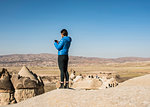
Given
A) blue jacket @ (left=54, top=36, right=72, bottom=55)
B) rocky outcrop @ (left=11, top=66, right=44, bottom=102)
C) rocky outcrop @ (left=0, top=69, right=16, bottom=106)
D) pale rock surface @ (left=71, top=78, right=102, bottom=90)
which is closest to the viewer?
blue jacket @ (left=54, top=36, right=72, bottom=55)

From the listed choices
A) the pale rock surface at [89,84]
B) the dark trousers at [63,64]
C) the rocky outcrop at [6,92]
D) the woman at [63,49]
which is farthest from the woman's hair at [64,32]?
the pale rock surface at [89,84]

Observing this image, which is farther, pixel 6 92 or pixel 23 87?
pixel 23 87

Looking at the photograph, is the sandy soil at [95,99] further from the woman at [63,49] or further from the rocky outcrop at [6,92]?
the rocky outcrop at [6,92]

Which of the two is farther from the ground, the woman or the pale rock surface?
the woman

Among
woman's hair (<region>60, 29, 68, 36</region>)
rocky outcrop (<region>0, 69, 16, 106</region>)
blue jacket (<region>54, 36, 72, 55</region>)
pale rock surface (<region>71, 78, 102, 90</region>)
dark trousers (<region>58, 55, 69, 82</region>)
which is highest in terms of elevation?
woman's hair (<region>60, 29, 68, 36</region>)

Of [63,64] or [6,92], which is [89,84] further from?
[63,64]

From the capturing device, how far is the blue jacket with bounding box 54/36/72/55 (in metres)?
6.13

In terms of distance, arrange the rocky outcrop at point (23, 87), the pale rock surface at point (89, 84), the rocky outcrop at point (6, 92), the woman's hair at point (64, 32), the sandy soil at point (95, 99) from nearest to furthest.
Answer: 1. the sandy soil at point (95, 99)
2. the woman's hair at point (64, 32)
3. the rocky outcrop at point (6, 92)
4. the rocky outcrop at point (23, 87)
5. the pale rock surface at point (89, 84)

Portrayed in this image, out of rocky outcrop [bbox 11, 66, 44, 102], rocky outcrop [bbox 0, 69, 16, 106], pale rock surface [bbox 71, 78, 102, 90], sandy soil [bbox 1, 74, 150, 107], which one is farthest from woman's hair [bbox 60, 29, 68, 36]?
pale rock surface [bbox 71, 78, 102, 90]

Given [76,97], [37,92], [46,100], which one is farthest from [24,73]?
[76,97]

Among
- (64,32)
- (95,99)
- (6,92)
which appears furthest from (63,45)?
(6,92)

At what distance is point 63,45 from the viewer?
6164mm

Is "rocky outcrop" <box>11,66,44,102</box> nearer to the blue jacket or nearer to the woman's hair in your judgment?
the blue jacket

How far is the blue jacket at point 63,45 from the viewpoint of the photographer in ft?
20.1
